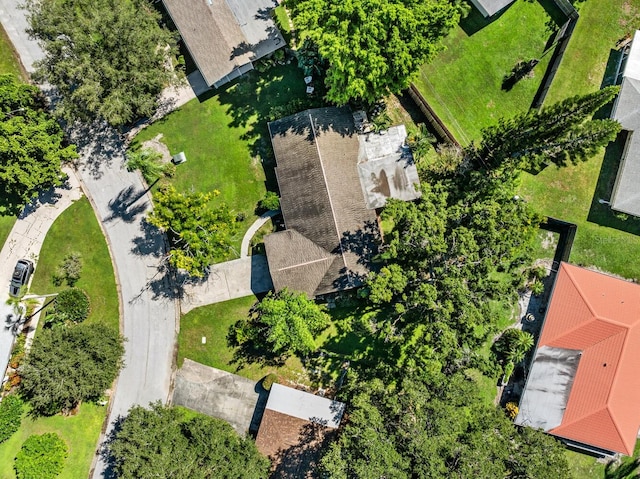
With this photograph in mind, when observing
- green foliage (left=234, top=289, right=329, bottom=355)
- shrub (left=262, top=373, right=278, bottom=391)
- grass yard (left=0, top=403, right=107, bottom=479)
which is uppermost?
green foliage (left=234, top=289, right=329, bottom=355)

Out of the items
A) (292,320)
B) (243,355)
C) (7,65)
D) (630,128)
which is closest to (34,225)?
(7,65)

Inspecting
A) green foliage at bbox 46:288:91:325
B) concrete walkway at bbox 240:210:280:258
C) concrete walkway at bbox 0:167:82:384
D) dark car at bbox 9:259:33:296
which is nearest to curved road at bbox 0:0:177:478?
concrete walkway at bbox 0:167:82:384

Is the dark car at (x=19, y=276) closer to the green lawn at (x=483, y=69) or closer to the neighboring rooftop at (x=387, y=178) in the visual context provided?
the neighboring rooftop at (x=387, y=178)

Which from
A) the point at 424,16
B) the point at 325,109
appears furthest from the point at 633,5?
the point at 325,109

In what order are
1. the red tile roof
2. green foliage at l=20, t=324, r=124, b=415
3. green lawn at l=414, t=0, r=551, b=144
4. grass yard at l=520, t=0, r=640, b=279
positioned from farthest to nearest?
green lawn at l=414, t=0, r=551, b=144 < grass yard at l=520, t=0, r=640, b=279 < the red tile roof < green foliage at l=20, t=324, r=124, b=415

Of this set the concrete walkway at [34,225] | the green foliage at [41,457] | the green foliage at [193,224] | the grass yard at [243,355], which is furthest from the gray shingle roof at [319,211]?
the green foliage at [41,457]

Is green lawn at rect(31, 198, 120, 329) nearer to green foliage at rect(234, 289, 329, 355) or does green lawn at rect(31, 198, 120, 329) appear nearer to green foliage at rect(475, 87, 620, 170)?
green foliage at rect(234, 289, 329, 355)
